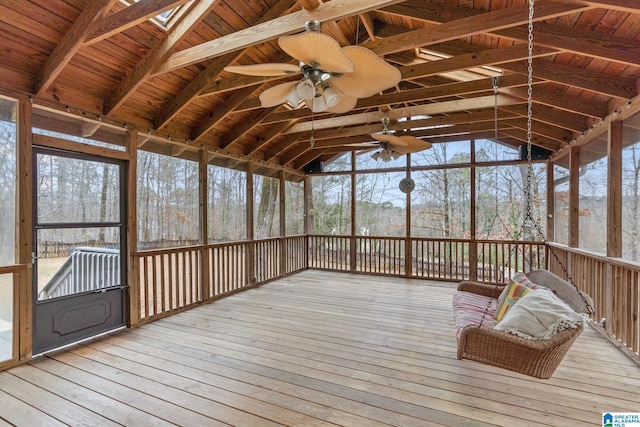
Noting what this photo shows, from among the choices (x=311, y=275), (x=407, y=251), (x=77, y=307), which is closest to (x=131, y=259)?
(x=77, y=307)

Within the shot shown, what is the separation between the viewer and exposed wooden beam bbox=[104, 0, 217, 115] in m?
2.82

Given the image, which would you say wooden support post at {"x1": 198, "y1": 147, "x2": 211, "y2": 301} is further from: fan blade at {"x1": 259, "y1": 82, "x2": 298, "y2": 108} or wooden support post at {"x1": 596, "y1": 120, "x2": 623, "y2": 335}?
wooden support post at {"x1": 596, "y1": 120, "x2": 623, "y2": 335}

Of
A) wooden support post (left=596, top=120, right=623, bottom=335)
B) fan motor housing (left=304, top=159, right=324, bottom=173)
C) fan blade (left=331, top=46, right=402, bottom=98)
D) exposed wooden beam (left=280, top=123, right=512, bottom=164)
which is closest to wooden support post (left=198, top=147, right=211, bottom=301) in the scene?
exposed wooden beam (left=280, top=123, right=512, bottom=164)

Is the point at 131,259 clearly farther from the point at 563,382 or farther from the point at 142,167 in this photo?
the point at 563,382

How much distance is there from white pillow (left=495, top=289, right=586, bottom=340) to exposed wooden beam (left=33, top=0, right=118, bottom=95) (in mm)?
3963

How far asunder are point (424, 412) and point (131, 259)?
3.71 metres

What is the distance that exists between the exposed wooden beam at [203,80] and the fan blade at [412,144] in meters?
2.21

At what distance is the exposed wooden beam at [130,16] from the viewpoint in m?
2.35

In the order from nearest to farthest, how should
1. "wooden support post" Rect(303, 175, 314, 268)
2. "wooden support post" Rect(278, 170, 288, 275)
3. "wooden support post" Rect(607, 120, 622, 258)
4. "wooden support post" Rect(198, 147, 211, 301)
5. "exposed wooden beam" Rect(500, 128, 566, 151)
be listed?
"wooden support post" Rect(607, 120, 622, 258) < "wooden support post" Rect(198, 147, 211, 301) < "exposed wooden beam" Rect(500, 128, 566, 151) < "wooden support post" Rect(278, 170, 288, 275) < "wooden support post" Rect(303, 175, 314, 268)

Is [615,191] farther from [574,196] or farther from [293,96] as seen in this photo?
[293,96]

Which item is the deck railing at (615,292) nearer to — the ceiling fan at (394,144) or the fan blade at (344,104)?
the ceiling fan at (394,144)

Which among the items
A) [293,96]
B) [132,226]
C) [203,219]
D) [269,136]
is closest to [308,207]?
[269,136]

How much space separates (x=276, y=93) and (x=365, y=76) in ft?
2.95

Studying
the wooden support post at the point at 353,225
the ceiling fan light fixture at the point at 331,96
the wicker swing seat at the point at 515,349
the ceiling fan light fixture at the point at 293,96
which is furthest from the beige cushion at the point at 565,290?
the wooden support post at the point at 353,225
